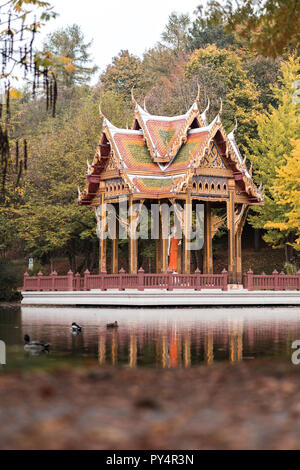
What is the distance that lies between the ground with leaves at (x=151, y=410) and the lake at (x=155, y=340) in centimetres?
213

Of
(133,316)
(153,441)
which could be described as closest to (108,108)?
(133,316)

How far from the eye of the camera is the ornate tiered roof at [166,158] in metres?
34.7

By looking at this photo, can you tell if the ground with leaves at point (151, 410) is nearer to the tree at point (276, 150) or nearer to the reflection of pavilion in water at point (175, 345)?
the reflection of pavilion in water at point (175, 345)

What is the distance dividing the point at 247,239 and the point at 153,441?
171 ft

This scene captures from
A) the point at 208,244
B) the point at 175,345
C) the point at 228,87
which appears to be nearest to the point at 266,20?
the point at 175,345

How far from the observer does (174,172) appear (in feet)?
116

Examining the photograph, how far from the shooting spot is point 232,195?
36.5m

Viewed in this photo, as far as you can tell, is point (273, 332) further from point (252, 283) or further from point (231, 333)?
point (252, 283)

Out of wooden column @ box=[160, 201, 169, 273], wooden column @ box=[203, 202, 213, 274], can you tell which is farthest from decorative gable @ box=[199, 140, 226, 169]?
wooden column @ box=[160, 201, 169, 273]

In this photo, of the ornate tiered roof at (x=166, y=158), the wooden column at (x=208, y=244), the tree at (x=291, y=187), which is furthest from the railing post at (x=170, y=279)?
the tree at (x=291, y=187)

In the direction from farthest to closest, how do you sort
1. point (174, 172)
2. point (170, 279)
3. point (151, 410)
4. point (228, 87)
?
point (228, 87) < point (174, 172) < point (170, 279) < point (151, 410)

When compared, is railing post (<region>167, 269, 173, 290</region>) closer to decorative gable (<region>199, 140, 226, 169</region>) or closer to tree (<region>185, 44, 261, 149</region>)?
decorative gable (<region>199, 140, 226, 169</region>)

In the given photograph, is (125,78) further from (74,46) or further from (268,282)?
(268,282)

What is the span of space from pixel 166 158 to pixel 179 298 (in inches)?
270
